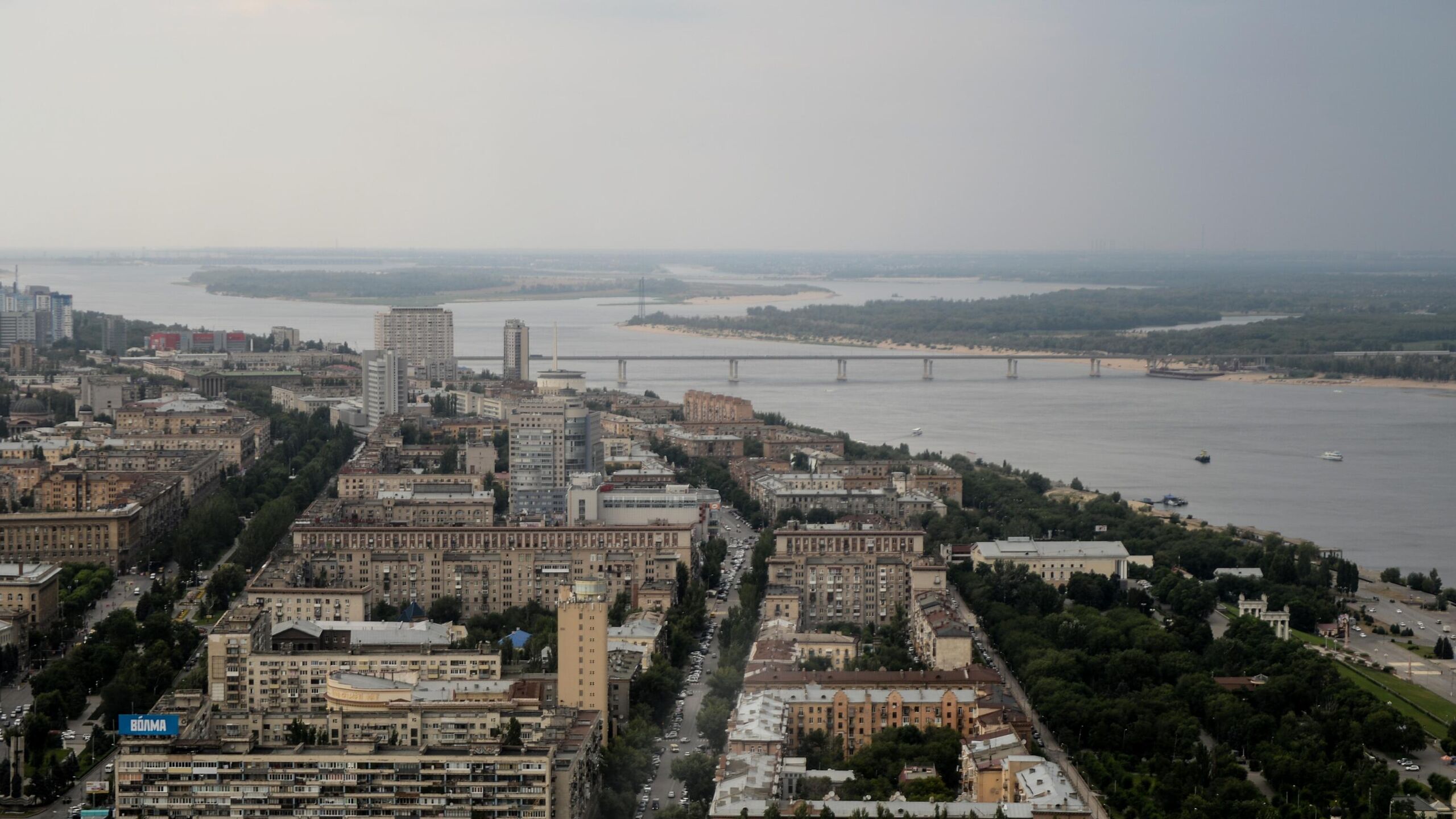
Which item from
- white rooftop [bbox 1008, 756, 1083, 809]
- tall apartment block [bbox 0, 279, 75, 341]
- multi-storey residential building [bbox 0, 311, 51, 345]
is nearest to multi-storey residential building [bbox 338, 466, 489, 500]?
white rooftop [bbox 1008, 756, 1083, 809]

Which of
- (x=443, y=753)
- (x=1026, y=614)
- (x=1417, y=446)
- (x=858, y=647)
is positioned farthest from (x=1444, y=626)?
(x=1417, y=446)

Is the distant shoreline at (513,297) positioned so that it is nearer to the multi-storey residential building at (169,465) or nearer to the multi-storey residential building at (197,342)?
the multi-storey residential building at (197,342)

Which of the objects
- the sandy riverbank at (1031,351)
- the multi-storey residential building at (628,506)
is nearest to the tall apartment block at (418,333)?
the sandy riverbank at (1031,351)

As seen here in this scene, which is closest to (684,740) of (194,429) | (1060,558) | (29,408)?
(1060,558)

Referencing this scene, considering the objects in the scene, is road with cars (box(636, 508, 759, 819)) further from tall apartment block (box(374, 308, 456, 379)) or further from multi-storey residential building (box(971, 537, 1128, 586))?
tall apartment block (box(374, 308, 456, 379))

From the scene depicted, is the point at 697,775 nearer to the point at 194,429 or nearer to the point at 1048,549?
the point at 1048,549
